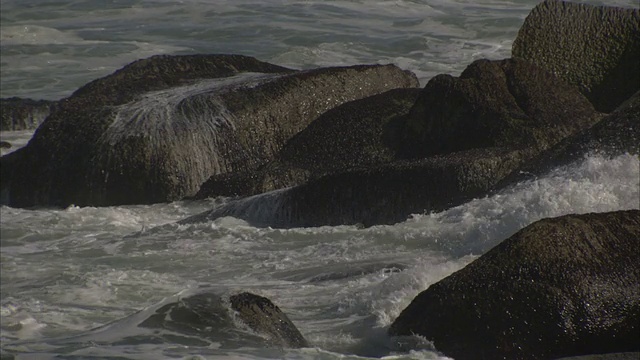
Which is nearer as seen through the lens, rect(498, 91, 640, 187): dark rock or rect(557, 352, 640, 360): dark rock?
rect(557, 352, 640, 360): dark rock

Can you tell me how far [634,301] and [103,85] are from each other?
8895mm

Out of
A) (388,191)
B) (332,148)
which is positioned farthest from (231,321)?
(332,148)

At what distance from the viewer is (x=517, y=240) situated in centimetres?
675

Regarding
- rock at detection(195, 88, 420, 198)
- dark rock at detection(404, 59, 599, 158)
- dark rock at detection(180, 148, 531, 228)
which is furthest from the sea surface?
dark rock at detection(404, 59, 599, 158)

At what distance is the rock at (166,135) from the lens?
1235 cm

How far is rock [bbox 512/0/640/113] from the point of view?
13305mm

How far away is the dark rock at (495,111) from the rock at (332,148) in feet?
1.33

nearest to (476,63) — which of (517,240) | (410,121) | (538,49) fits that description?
(410,121)

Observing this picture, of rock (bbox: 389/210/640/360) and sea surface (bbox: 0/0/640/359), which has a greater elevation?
rock (bbox: 389/210/640/360)

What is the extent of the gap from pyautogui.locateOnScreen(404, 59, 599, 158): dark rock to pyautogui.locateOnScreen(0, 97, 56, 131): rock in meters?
6.34

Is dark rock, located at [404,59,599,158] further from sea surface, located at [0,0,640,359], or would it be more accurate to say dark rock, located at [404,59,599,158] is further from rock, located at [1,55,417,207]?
rock, located at [1,55,417,207]

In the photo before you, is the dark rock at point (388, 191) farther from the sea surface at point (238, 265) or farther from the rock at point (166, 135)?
the rock at point (166, 135)

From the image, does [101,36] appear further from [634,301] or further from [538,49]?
[634,301]

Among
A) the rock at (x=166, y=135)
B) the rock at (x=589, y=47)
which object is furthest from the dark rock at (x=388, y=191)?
the rock at (x=589, y=47)
